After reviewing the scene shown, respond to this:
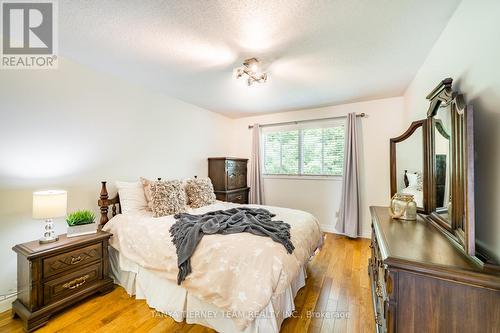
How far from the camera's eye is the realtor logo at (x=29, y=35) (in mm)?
1560

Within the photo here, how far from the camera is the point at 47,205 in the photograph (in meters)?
1.75

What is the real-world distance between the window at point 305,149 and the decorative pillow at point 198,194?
1.81 m

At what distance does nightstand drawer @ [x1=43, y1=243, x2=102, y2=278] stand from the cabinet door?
231 cm

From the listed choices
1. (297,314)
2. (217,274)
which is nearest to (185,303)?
(217,274)

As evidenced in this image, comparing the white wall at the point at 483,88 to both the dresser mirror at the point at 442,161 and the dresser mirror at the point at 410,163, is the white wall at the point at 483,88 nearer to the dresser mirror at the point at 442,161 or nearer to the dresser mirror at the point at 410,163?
the dresser mirror at the point at 442,161

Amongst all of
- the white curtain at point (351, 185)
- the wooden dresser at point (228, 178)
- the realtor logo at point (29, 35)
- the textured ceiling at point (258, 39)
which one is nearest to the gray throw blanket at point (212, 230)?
the textured ceiling at point (258, 39)

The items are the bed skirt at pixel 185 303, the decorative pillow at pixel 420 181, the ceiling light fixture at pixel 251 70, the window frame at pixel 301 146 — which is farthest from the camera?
the window frame at pixel 301 146

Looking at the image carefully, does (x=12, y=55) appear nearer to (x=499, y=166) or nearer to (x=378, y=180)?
(x=499, y=166)

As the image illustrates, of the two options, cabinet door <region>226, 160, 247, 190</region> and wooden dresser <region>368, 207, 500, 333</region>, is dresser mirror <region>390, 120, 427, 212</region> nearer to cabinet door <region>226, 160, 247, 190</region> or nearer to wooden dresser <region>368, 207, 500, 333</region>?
wooden dresser <region>368, 207, 500, 333</region>

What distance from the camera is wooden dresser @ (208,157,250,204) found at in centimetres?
399

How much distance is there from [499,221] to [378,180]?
2.81 metres

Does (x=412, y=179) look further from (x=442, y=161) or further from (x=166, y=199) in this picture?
(x=166, y=199)

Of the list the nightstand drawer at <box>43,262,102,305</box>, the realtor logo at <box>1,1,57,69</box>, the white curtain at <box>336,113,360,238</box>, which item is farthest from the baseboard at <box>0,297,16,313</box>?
the white curtain at <box>336,113,360,238</box>

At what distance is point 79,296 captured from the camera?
6.22 feet
